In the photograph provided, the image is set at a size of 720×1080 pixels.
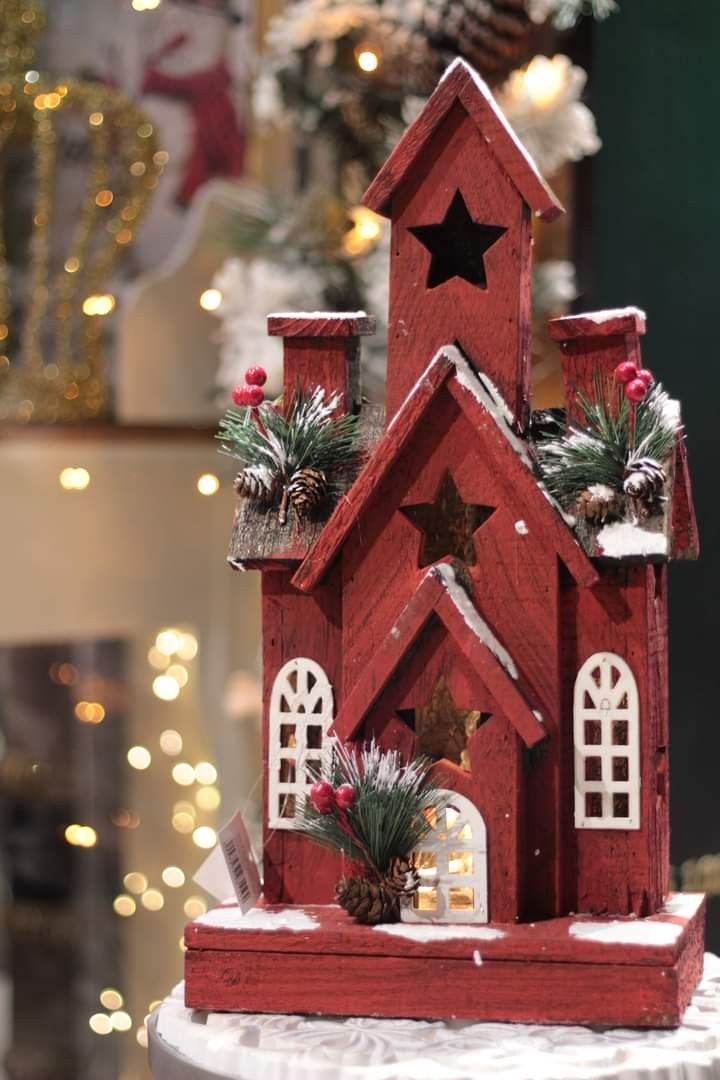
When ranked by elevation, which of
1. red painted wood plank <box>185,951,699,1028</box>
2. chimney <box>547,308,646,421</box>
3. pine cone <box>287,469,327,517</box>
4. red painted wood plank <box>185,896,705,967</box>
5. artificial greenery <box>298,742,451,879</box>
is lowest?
red painted wood plank <box>185,951,699,1028</box>

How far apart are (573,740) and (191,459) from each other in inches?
43.2

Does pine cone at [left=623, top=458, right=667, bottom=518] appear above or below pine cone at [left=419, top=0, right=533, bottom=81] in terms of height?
below

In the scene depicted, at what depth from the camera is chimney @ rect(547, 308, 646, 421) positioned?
3.76 feet

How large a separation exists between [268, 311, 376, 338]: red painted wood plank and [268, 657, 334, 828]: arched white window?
24cm

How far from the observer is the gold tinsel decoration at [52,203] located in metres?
2.04

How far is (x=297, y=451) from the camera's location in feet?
3.84

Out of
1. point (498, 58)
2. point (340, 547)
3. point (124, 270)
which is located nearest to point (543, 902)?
point (340, 547)

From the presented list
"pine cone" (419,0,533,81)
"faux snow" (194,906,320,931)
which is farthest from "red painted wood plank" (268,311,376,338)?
"pine cone" (419,0,533,81)

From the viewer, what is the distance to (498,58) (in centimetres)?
173

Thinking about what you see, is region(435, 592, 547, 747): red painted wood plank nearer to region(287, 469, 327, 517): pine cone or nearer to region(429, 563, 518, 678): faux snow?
region(429, 563, 518, 678): faux snow

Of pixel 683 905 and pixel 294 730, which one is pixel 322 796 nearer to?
pixel 294 730

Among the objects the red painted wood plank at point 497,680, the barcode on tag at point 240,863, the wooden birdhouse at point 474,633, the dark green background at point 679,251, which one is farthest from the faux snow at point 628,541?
the dark green background at point 679,251

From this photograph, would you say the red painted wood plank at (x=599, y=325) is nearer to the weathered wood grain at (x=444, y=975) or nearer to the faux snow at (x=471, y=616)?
the faux snow at (x=471, y=616)

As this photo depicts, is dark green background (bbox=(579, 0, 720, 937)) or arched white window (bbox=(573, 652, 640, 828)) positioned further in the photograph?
dark green background (bbox=(579, 0, 720, 937))
